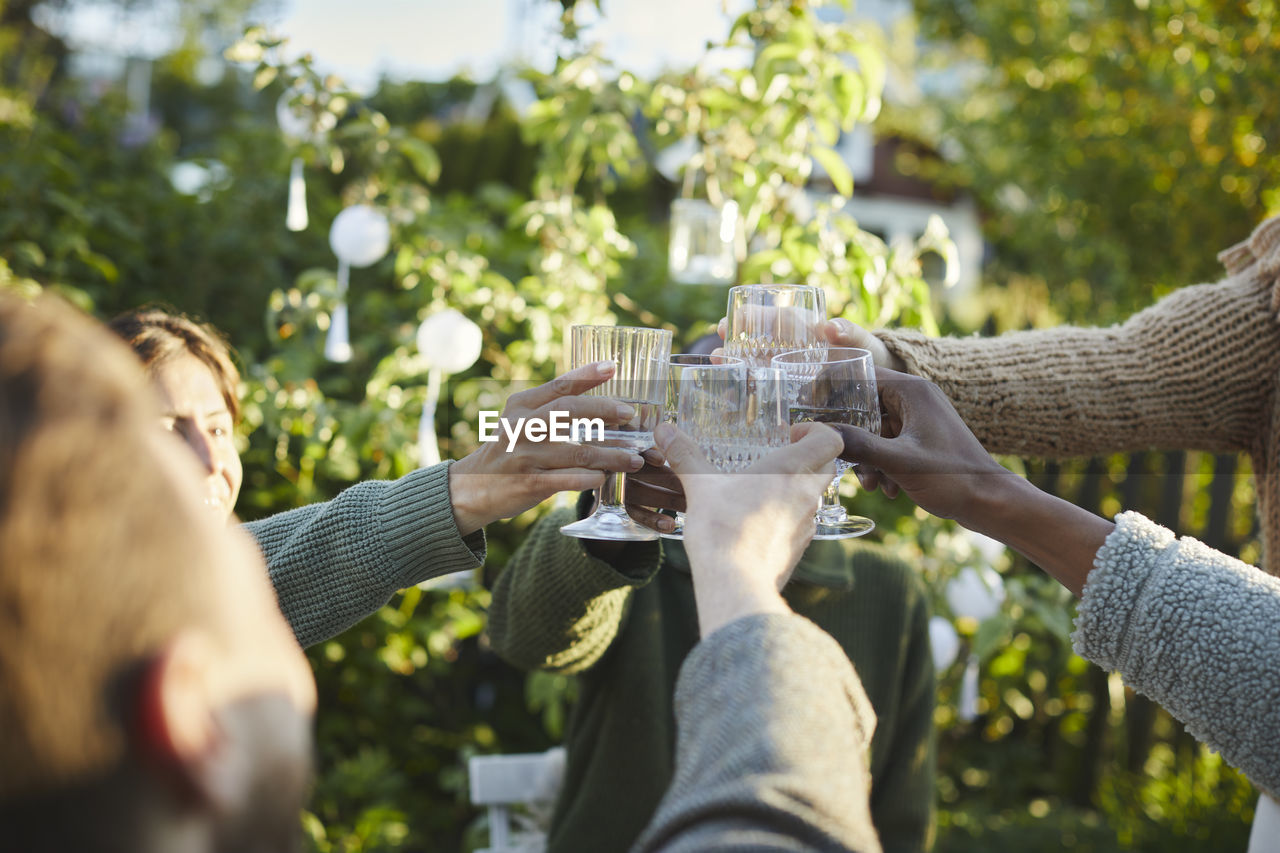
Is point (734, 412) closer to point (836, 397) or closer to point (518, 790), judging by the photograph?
point (836, 397)

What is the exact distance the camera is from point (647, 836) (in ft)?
3.08

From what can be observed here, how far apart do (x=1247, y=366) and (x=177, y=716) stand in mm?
1766

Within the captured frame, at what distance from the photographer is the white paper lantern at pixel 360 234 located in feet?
9.65

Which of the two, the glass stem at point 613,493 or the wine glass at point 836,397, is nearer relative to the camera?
the wine glass at point 836,397

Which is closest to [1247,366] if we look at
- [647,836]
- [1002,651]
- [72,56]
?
[647,836]

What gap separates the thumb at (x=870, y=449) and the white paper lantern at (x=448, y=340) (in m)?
1.62

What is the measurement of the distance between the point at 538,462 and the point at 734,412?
1.14 ft

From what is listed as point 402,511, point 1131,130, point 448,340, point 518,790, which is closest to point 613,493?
point 402,511

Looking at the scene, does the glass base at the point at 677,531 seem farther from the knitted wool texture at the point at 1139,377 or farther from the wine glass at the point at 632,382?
the knitted wool texture at the point at 1139,377

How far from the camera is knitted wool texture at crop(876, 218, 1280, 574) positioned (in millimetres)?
1713

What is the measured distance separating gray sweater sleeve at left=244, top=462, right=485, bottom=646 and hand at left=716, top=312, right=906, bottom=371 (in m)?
0.56

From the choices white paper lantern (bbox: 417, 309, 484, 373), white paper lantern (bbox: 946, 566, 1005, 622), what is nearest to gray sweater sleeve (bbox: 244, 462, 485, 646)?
white paper lantern (bbox: 417, 309, 484, 373)

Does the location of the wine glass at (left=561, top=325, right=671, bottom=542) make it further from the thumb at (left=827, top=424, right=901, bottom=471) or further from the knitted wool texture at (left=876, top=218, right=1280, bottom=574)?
the knitted wool texture at (left=876, top=218, right=1280, bottom=574)

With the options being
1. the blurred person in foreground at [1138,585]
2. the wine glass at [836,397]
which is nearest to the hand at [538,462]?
the wine glass at [836,397]
